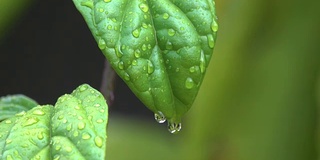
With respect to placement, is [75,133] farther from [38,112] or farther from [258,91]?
[258,91]

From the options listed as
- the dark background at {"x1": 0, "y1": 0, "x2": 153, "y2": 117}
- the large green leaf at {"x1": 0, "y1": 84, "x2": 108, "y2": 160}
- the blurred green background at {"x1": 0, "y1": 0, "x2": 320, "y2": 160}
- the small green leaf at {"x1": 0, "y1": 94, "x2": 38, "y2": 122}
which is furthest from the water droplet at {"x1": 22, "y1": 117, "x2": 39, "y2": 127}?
the dark background at {"x1": 0, "y1": 0, "x2": 153, "y2": 117}

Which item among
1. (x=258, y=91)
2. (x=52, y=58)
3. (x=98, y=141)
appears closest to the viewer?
(x=98, y=141)

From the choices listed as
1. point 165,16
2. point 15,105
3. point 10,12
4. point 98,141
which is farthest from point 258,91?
point 98,141

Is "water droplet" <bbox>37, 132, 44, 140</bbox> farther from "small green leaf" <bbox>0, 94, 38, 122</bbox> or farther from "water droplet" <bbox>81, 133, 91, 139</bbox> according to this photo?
"small green leaf" <bbox>0, 94, 38, 122</bbox>

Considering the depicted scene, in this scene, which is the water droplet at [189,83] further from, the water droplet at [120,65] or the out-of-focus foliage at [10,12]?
the out-of-focus foliage at [10,12]

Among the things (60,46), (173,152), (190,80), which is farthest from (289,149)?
(190,80)

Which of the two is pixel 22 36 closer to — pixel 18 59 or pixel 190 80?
pixel 18 59
